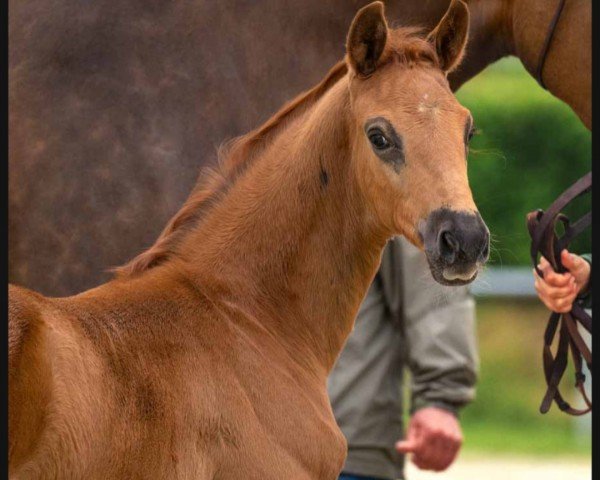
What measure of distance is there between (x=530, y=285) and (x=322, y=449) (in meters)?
8.21

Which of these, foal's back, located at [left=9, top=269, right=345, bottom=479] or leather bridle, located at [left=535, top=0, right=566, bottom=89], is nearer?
foal's back, located at [left=9, top=269, right=345, bottom=479]

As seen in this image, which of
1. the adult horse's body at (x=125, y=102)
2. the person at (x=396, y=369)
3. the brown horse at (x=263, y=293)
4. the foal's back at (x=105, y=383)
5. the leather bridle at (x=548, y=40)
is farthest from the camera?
the person at (x=396, y=369)

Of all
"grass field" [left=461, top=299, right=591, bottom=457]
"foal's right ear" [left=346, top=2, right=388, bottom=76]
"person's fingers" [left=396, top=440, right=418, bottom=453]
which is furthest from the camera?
"grass field" [left=461, top=299, right=591, bottom=457]

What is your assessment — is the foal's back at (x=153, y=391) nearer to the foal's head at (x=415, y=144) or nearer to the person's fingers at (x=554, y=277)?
the foal's head at (x=415, y=144)

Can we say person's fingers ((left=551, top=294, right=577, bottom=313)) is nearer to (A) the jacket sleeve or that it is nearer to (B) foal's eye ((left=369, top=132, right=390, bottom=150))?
(A) the jacket sleeve

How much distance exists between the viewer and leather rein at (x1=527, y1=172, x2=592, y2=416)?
4.23 metres

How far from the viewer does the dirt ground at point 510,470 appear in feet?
29.7

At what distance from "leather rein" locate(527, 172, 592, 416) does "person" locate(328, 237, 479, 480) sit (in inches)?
17.9

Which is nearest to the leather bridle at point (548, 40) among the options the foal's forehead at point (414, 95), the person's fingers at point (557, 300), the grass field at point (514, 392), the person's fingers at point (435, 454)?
the person's fingers at point (557, 300)

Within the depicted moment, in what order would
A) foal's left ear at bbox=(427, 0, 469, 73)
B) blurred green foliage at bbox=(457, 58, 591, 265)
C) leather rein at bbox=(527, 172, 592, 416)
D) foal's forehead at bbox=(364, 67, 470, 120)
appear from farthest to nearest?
blurred green foliage at bbox=(457, 58, 591, 265) → leather rein at bbox=(527, 172, 592, 416) → foal's left ear at bbox=(427, 0, 469, 73) → foal's forehead at bbox=(364, 67, 470, 120)

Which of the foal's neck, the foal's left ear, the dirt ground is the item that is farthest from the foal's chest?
the dirt ground

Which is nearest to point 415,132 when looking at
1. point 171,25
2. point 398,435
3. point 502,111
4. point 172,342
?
point 172,342

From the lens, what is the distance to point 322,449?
337 centimetres

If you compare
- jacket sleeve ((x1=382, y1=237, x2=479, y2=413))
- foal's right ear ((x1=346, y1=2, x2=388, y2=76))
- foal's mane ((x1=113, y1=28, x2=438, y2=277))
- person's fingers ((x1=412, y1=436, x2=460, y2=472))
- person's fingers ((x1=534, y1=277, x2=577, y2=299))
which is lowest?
person's fingers ((x1=412, y1=436, x2=460, y2=472))
